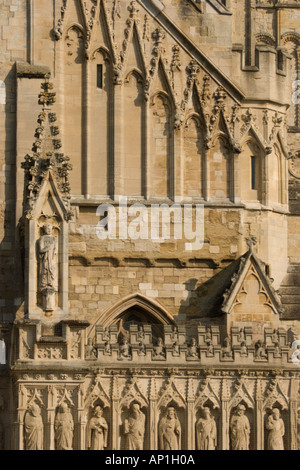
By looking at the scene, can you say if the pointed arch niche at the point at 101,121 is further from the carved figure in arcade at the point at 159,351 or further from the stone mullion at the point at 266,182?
the carved figure in arcade at the point at 159,351

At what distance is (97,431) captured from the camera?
50.9 meters

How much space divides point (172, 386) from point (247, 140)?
23.2 feet

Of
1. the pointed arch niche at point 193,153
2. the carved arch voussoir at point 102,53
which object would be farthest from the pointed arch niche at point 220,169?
the carved arch voussoir at point 102,53

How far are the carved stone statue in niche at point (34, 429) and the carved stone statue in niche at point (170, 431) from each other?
2.47m

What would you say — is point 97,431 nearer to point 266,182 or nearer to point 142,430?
point 142,430

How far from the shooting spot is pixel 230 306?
53.3 meters

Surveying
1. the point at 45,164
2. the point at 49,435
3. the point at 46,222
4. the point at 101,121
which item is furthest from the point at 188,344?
the point at 101,121

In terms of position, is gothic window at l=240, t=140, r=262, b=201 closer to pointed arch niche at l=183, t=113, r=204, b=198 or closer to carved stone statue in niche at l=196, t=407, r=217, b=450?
pointed arch niche at l=183, t=113, r=204, b=198

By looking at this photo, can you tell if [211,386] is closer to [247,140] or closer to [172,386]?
[172,386]

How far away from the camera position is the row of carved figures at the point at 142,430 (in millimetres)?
50344

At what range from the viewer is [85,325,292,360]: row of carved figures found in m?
51.5

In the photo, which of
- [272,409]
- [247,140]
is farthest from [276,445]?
[247,140]

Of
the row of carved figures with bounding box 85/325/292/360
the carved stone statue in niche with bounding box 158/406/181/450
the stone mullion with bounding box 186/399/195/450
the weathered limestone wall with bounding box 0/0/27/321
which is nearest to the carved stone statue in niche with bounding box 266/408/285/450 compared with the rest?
the row of carved figures with bounding box 85/325/292/360

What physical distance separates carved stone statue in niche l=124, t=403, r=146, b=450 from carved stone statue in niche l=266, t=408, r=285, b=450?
2576 millimetres
